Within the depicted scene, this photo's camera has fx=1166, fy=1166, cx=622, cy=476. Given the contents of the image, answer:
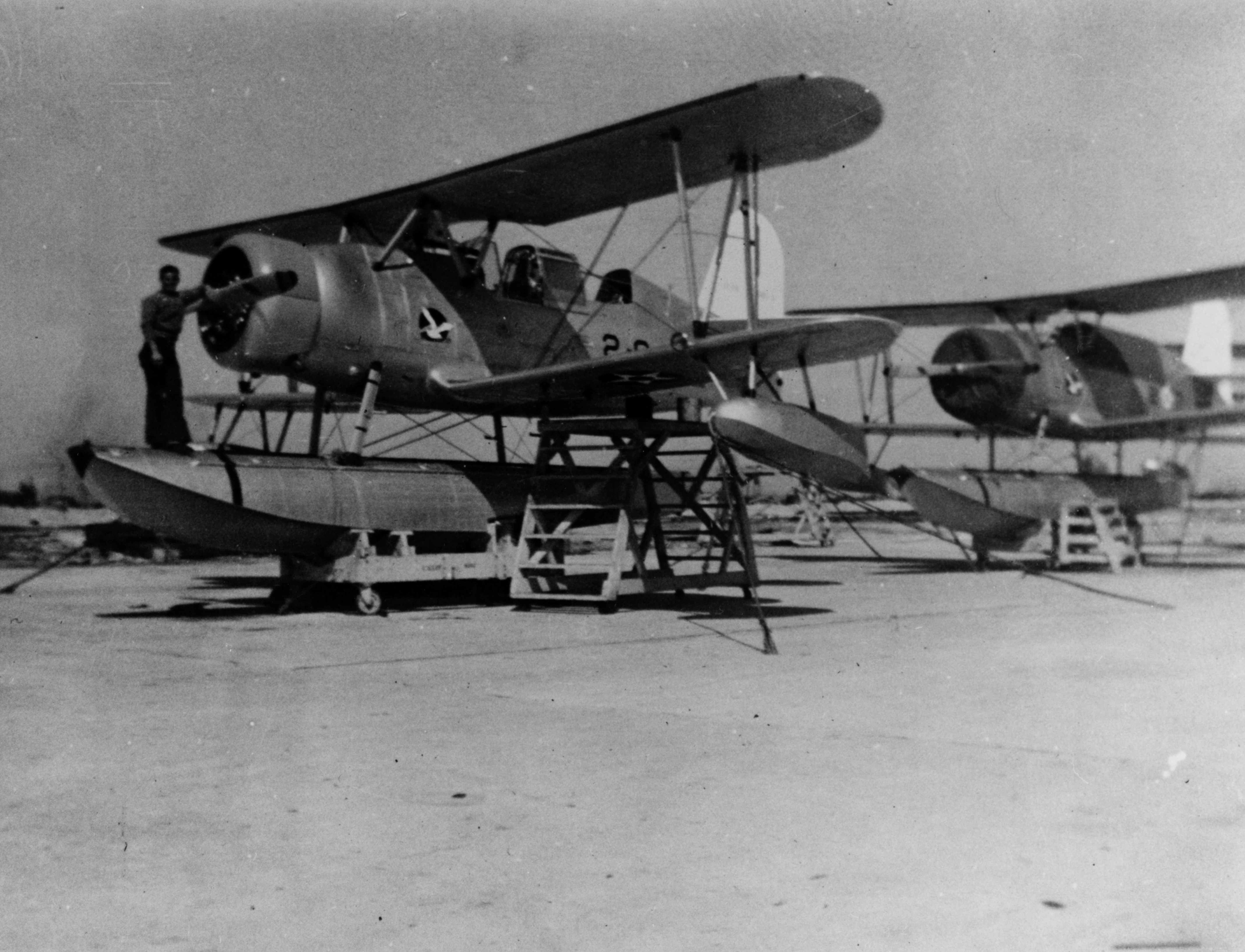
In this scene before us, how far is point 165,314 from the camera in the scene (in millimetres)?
10273

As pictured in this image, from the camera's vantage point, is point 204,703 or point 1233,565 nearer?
point 204,703

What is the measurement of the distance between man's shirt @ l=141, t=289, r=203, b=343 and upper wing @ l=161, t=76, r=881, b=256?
8.50 ft

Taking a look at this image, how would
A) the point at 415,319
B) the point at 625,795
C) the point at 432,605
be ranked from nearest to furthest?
the point at 625,795, the point at 415,319, the point at 432,605

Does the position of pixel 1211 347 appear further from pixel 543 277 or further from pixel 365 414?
pixel 365 414

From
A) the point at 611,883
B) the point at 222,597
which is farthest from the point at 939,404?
the point at 611,883

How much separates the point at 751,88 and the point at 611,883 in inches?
292

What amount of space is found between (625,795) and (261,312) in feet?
25.3

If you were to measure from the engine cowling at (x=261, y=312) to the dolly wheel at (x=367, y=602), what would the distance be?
2.19m

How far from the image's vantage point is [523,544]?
11469 mm

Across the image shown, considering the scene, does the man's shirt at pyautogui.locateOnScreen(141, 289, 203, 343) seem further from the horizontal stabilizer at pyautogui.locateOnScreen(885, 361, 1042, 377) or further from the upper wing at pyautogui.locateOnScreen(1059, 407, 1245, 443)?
the upper wing at pyautogui.locateOnScreen(1059, 407, 1245, 443)

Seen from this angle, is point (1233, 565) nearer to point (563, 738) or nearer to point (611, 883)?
point (563, 738)

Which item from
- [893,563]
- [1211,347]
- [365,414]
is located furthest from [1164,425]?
[365,414]

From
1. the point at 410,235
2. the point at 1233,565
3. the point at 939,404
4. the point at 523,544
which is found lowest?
the point at 1233,565

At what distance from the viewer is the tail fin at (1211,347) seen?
19172 mm
